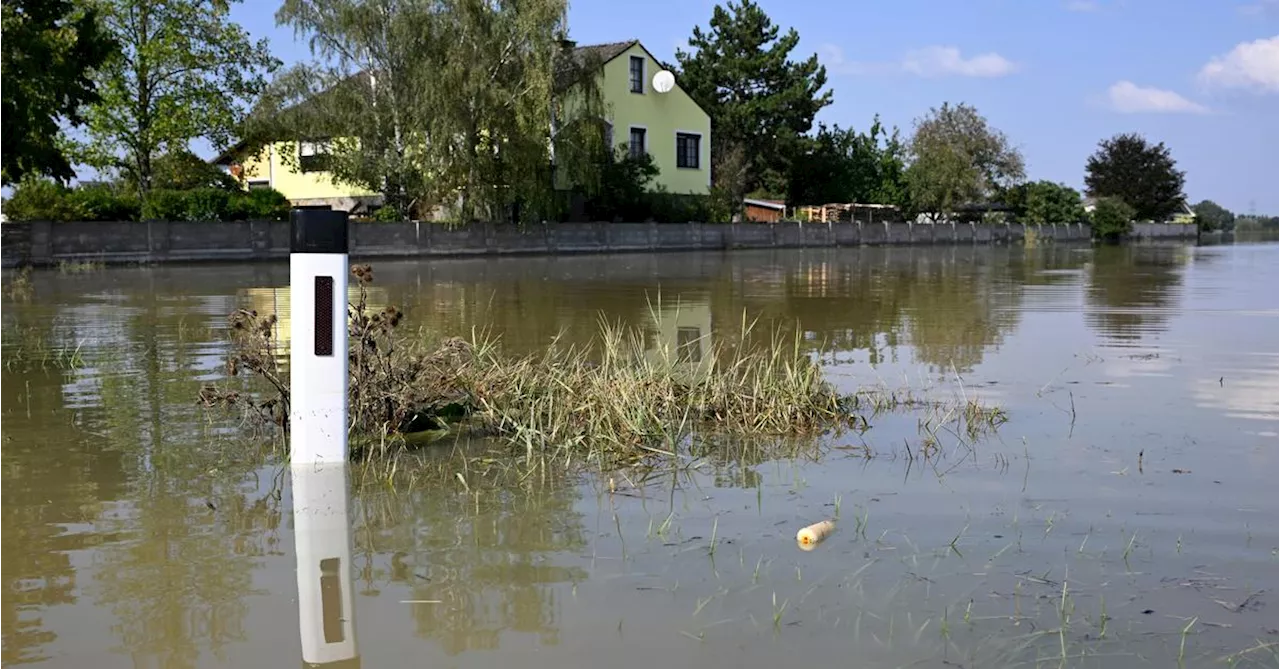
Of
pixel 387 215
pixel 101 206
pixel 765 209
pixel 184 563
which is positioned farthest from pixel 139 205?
pixel 765 209

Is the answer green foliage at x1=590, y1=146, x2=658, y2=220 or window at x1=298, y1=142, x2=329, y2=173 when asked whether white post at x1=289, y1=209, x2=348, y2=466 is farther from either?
green foliage at x1=590, y1=146, x2=658, y2=220

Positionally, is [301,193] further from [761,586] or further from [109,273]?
[761,586]

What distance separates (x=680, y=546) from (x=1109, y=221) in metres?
86.1

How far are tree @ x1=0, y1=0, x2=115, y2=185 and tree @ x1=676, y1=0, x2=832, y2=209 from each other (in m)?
51.2

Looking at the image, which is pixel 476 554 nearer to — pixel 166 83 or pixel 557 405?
pixel 557 405

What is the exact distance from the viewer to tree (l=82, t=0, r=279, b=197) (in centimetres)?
4122

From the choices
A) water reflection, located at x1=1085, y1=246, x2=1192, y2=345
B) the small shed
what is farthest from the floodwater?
the small shed

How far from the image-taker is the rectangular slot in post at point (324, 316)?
588 centimetres

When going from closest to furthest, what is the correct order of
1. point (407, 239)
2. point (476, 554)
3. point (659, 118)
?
1. point (476, 554)
2. point (407, 239)
3. point (659, 118)

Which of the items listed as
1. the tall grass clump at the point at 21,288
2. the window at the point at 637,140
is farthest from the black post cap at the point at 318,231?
the window at the point at 637,140

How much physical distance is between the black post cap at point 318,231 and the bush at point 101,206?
33372mm

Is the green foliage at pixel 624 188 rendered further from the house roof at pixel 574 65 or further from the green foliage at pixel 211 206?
the green foliage at pixel 211 206

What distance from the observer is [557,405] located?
23.9 ft

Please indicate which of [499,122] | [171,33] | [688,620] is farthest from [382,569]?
[171,33]
